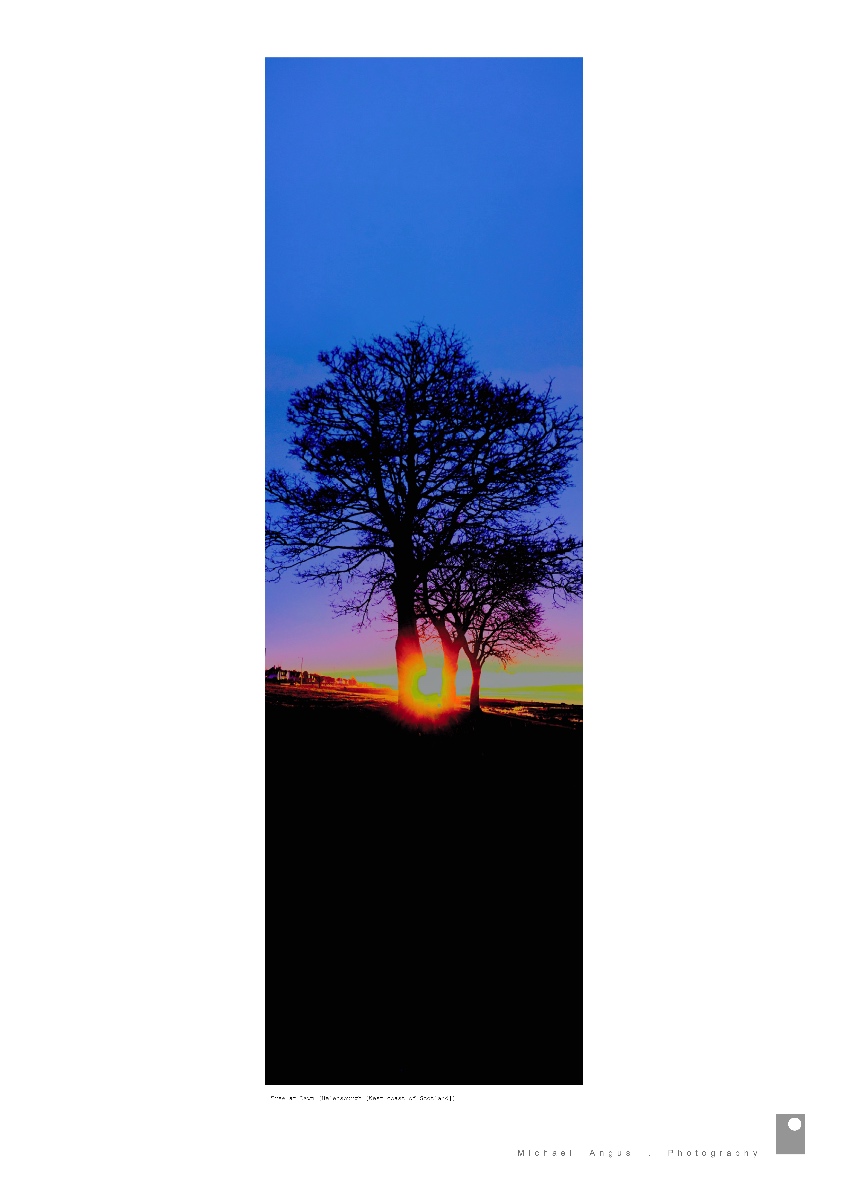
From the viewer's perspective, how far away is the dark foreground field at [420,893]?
2854 millimetres

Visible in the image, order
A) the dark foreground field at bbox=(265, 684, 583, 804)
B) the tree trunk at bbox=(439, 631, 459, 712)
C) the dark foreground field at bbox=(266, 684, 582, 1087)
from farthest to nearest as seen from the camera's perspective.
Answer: the tree trunk at bbox=(439, 631, 459, 712), the dark foreground field at bbox=(265, 684, 583, 804), the dark foreground field at bbox=(266, 684, 582, 1087)

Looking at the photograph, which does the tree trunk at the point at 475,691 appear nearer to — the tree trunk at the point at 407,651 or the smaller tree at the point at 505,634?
the smaller tree at the point at 505,634

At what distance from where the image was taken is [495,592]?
332cm

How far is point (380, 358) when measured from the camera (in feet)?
10.7

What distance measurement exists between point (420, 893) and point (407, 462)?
161cm
